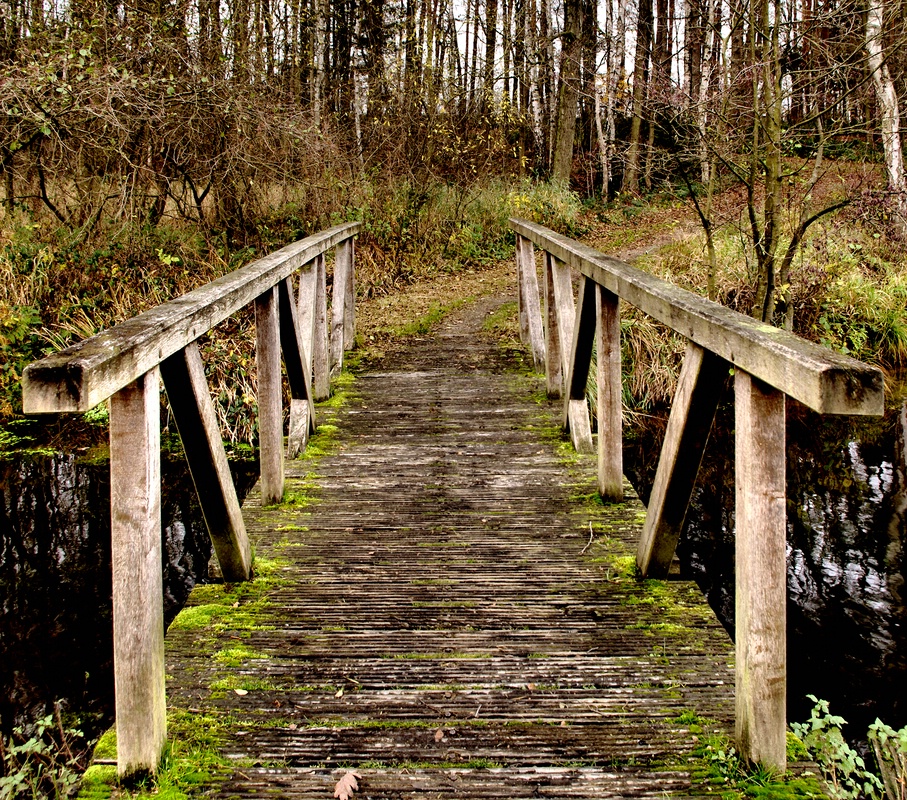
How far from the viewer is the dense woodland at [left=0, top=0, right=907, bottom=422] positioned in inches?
280

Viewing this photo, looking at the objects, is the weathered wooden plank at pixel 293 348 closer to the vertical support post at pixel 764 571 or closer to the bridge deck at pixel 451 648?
the bridge deck at pixel 451 648

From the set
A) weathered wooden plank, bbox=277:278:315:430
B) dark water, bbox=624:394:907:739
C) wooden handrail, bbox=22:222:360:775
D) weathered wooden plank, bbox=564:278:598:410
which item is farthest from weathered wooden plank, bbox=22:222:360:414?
dark water, bbox=624:394:907:739

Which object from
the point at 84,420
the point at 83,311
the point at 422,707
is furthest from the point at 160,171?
the point at 422,707

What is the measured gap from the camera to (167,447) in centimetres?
742

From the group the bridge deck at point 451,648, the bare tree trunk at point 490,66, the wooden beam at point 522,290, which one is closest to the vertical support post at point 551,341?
the wooden beam at point 522,290

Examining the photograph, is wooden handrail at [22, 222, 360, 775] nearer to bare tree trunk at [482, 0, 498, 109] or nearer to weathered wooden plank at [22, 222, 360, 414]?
weathered wooden plank at [22, 222, 360, 414]

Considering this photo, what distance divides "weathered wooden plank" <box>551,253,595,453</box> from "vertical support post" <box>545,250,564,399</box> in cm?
4

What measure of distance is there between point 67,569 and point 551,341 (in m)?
3.70

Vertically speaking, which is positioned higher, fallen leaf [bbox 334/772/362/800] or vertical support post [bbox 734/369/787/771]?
vertical support post [bbox 734/369/787/771]

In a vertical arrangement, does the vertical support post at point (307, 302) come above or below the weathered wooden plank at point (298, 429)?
above

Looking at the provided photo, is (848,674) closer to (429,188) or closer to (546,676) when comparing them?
(546,676)

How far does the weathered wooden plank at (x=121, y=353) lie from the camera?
5.43ft

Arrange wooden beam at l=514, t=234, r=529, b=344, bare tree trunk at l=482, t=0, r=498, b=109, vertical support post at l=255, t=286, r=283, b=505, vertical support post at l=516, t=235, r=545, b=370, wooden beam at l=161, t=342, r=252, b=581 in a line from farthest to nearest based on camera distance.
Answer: bare tree trunk at l=482, t=0, r=498, b=109 < wooden beam at l=514, t=234, r=529, b=344 < vertical support post at l=516, t=235, r=545, b=370 < vertical support post at l=255, t=286, r=283, b=505 < wooden beam at l=161, t=342, r=252, b=581

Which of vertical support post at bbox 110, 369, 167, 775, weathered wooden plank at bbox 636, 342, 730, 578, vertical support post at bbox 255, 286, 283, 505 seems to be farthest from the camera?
vertical support post at bbox 255, 286, 283, 505
